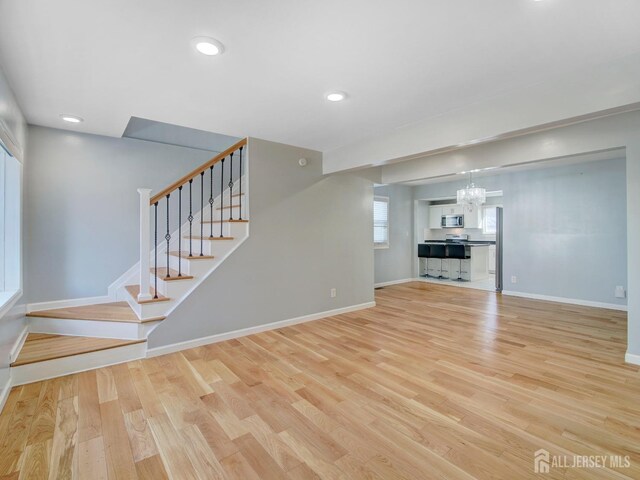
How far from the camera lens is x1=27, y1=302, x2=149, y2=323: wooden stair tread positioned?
3.08 m

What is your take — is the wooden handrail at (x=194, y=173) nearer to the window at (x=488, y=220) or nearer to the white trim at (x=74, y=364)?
the white trim at (x=74, y=364)

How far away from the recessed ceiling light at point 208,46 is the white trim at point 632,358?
4488 millimetres

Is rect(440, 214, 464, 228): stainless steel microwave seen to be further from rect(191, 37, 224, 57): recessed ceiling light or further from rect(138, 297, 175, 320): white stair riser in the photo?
rect(191, 37, 224, 57): recessed ceiling light

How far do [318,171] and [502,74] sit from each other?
2.62 meters

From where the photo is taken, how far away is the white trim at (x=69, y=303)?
3398 mm

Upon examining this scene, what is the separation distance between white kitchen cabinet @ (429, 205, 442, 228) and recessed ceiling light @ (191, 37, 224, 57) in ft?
26.0

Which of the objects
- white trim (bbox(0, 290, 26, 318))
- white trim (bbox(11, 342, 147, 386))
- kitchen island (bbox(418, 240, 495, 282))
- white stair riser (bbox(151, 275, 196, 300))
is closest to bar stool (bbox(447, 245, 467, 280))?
kitchen island (bbox(418, 240, 495, 282))

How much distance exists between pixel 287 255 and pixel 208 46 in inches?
105

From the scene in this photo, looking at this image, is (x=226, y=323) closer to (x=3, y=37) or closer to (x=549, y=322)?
(x=3, y=37)

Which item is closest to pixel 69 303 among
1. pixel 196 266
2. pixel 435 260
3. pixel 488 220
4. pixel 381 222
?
pixel 196 266

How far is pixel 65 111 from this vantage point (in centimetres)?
298

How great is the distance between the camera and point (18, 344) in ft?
9.05

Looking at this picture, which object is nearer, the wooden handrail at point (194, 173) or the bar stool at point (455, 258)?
the wooden handrail at point (194, 173)

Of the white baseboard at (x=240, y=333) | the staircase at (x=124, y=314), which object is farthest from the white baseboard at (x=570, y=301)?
the staircase at (x=124, y=314)
